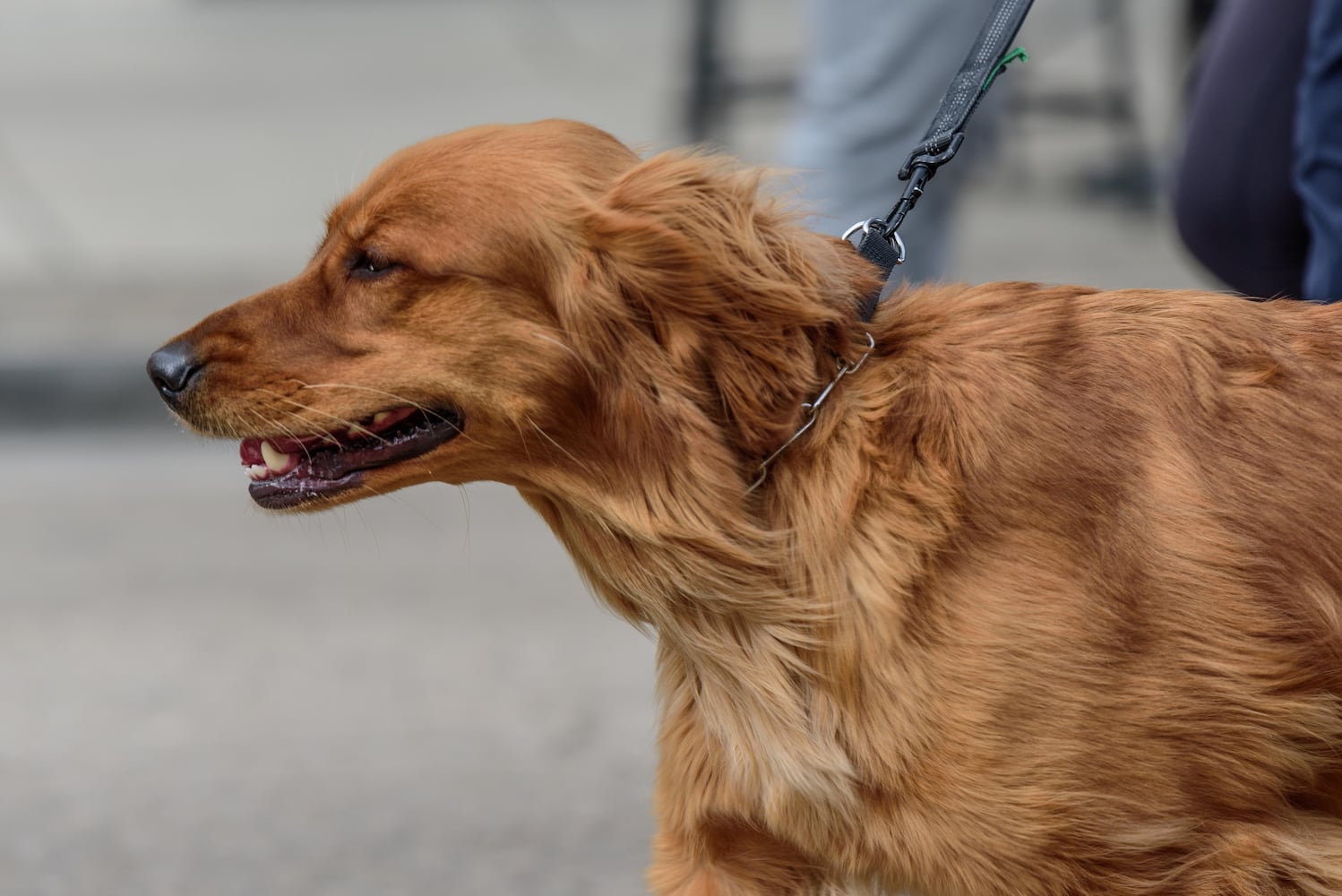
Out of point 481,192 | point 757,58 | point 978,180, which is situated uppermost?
point 481,192

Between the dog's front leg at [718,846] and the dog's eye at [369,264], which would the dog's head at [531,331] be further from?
the dog's front leg at [718,846]

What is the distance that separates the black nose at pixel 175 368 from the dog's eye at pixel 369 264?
28cm

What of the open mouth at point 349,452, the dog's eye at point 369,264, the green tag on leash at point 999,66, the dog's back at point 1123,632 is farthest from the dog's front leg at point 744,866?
the green tag on leash at point 999,66

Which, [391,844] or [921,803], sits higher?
[921,803]

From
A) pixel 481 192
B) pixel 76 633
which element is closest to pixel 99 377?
pixel 76 633

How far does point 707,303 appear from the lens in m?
2.36

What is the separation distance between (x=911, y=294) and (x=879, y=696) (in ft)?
2.14

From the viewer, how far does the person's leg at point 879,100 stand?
377 cm

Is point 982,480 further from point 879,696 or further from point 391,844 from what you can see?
point 391,844

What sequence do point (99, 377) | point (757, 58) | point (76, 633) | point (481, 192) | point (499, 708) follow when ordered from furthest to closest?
point (757, 58) < point (99, 377) < point (76, 633) < point (499, 708) < point (481, 192)

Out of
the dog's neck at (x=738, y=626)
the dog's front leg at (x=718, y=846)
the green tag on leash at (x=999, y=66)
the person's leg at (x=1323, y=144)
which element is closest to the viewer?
the dog's neck at (x=738, y=626)

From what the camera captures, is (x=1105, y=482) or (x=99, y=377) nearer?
(x=1105, y=482)

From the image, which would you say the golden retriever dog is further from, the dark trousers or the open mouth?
the dark trousers

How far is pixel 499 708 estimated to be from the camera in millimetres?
4148
